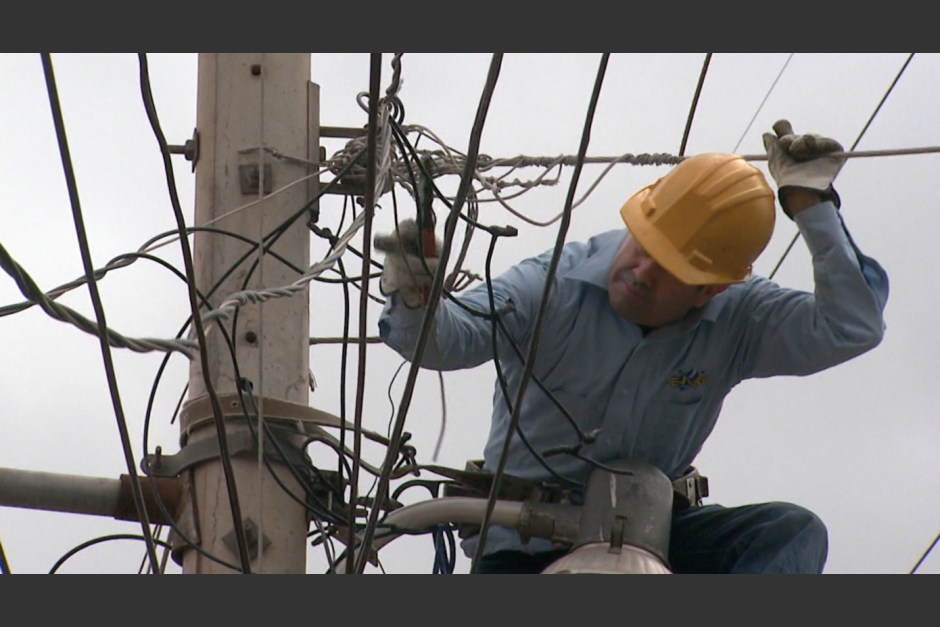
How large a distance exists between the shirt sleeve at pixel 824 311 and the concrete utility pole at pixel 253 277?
1.38m

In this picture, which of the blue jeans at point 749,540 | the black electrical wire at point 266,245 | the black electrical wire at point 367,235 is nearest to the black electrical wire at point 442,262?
the black electrical wire at point 367,235

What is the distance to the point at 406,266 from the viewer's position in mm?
4434

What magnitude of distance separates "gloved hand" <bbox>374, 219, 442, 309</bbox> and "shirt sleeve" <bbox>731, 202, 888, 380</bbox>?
1.11 m

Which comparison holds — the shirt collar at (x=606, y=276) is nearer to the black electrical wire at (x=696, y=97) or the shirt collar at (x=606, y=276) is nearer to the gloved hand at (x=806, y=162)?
the gloved hand at (x=806, y=162)

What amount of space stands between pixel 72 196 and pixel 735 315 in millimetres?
2320

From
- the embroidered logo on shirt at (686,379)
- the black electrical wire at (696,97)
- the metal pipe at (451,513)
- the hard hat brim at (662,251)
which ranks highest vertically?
the black electrical wire at (696,97)

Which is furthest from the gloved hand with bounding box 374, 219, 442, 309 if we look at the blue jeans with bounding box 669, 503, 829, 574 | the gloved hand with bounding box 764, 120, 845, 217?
the blue jeans with bounding box 669, 503, 829, 574

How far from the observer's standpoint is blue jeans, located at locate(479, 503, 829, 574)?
4.84 m

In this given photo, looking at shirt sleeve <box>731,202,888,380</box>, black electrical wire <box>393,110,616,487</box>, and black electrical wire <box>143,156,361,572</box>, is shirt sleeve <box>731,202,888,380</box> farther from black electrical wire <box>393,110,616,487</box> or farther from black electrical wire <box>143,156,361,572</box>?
black electrical wire <box>143,156,361,572</box>

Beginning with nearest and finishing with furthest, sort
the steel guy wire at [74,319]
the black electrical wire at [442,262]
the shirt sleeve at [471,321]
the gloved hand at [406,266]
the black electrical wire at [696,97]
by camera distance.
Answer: the steel guy wire at [74,319] → the black electrical wire at [442,262] → the gloved hand at [406,266] → the shirt sleeve at [471,321] → the black electrical wire at [696,97]

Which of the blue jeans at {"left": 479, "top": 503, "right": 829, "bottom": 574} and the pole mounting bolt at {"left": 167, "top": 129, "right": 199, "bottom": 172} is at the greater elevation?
the pole mounting bolt at {"left": 167, "top": 129, "right": 199, "bottom": 172}

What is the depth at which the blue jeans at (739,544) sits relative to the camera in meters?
4.84

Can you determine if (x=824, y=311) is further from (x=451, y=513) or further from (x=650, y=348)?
(x=451, y=513)

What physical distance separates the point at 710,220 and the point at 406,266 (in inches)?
40.9
